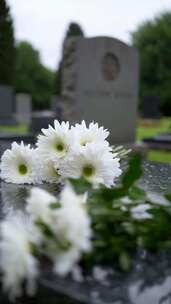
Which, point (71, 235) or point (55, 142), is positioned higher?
point (55, 142)

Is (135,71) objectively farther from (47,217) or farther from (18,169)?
(47,217)

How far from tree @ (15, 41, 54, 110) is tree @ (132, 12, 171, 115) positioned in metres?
7.16

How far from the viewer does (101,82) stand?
22.4 feet

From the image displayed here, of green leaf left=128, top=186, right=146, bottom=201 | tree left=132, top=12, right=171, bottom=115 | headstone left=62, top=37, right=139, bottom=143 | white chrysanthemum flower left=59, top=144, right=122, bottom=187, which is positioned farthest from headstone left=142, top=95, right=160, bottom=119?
green leaf left=128, top=186, right=146, bottom=201

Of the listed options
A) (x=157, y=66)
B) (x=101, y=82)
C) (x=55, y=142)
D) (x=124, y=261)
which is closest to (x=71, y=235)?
(x=124, y=261)

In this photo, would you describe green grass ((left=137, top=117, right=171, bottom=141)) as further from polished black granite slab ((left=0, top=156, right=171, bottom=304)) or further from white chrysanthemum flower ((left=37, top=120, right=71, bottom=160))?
polished black granite slab ((left=0, top=156, right=171, bottom=304))

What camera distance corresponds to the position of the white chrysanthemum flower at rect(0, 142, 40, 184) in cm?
129

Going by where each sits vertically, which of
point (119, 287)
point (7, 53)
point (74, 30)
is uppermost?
point (74, 30)

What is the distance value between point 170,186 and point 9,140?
2962 mm

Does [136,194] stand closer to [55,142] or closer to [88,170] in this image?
[88,170]

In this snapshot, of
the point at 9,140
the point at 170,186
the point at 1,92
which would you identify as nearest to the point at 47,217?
the point at 170,186

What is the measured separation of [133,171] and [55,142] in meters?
0.44

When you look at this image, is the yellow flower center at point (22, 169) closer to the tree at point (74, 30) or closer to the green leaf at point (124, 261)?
the green leaf at point (124, 261)

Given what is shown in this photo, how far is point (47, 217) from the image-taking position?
0.72 m
